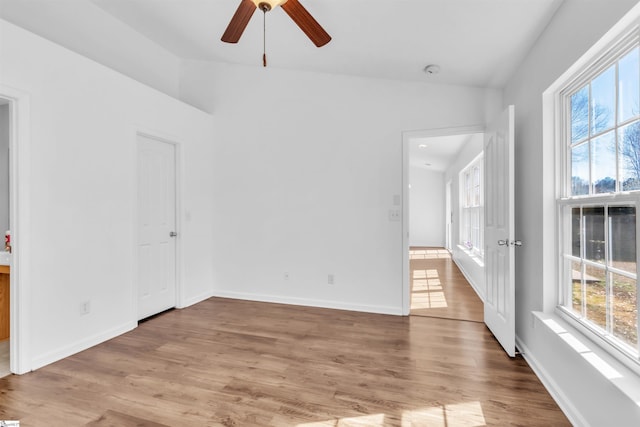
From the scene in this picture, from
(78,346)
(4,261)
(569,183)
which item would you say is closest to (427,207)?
(569,183)

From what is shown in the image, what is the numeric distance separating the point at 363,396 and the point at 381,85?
3.12 m

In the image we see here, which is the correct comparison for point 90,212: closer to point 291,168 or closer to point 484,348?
point 291,168

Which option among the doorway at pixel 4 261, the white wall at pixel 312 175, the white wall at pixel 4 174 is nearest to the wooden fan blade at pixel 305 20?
the white wall at pixel 312 175

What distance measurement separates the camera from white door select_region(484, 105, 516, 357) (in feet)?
8.58

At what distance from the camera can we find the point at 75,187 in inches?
111

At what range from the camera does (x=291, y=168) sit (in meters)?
4.19

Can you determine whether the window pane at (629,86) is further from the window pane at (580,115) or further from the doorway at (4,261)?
the doorway at (4,261)

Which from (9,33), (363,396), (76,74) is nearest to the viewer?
(363,396)

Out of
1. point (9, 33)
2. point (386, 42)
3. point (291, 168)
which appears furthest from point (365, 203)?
point (9, 33)

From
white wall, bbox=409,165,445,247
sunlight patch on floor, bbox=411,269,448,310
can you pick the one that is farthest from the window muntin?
white wall, bbox=409,165,445,247

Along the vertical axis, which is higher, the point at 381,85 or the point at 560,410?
the point at 381,85

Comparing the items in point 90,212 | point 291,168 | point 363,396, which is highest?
point 291,168

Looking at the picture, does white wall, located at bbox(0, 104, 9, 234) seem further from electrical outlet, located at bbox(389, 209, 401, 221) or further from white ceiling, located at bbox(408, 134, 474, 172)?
white ceiling, located at bbox(408, 134, 474, 172)

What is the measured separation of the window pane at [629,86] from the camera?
1489 mm
